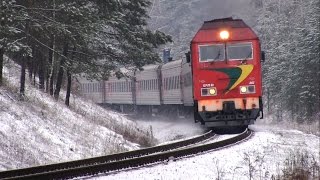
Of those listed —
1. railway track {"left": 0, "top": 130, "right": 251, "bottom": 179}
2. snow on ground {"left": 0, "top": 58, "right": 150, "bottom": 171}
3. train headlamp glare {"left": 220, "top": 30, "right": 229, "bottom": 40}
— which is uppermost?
train headlamp glare {"left": 220, "top": 30, "right": 229, "bottom": 40}

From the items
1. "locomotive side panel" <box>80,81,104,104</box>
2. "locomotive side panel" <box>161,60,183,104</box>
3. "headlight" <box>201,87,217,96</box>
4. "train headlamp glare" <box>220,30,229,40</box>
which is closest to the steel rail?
"headlight" <box>201,87,217,96</box>

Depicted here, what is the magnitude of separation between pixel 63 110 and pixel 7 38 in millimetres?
4686

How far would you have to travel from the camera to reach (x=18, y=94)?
48.6 ft

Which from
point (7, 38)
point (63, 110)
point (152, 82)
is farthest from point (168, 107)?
point (7, 38)

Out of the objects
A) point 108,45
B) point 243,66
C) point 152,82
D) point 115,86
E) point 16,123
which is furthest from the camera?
point 115,86

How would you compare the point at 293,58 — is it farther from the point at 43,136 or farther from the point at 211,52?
the point at 43,136

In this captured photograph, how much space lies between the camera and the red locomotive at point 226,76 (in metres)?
16.0

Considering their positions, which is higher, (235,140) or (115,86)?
(115,86)

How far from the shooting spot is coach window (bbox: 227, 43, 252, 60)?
16328 millimetres

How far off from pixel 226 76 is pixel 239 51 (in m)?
0.99

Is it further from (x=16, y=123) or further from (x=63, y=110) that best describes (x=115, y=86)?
(x=16, y=123)

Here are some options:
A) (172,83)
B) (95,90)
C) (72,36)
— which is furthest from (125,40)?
(95,90)

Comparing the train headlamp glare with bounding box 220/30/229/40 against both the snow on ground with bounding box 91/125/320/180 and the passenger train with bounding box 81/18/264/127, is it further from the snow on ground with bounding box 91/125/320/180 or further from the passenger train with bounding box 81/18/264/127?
the snow on ground with bounding box 91/125/320/180

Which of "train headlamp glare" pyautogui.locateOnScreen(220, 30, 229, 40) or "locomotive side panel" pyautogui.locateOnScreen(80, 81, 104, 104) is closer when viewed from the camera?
"train headlamp glare" pyautogui.locateOnScreen(220, 30, 229, 40)
